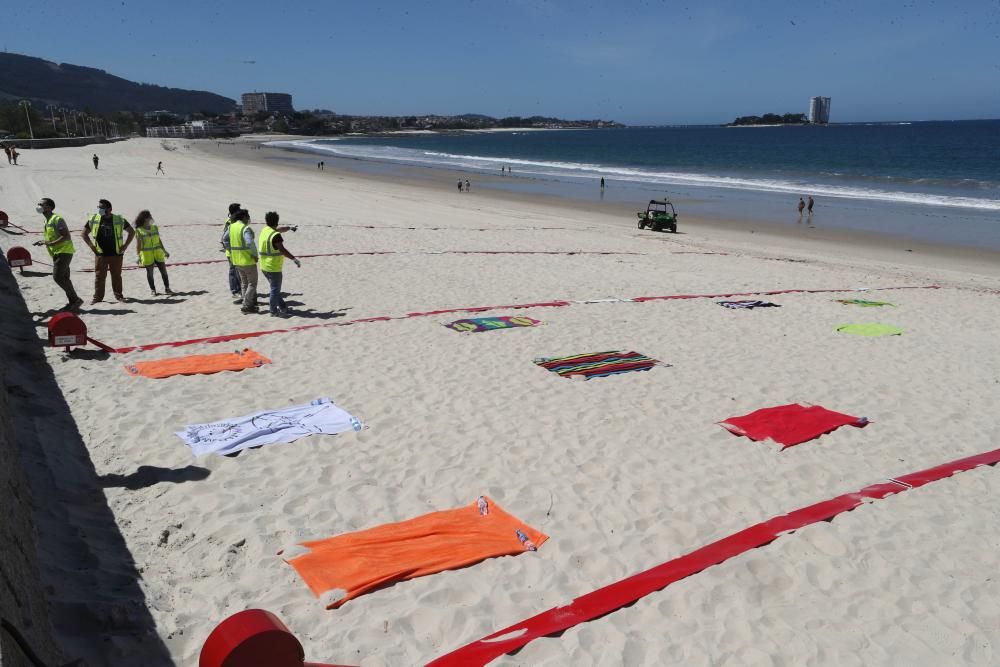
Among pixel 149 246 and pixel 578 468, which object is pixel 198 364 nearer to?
pixel 149 246

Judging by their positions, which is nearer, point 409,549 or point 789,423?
point 409,549

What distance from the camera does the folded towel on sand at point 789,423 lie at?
20.5ft

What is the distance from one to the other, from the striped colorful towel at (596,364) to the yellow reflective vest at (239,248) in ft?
14.1

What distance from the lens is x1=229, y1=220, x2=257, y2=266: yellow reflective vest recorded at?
9461 millimetres

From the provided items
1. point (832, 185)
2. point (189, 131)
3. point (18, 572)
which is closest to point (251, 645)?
point (18, 572)

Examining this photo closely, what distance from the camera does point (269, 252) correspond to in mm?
9359

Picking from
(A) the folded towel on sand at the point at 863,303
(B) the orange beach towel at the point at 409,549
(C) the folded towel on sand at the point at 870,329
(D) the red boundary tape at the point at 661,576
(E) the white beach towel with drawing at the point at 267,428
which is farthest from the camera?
(A) the folded towel on sand at the point at 863,303

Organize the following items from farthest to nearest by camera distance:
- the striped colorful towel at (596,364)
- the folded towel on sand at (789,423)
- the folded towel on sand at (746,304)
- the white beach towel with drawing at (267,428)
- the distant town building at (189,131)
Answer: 1. the distant town building at (189,131)
2. the folded towel on sand at (746,304)
3. the striped colorful towel at (596,364)
4. the folded towel on sand at (789,423)
5. the white beach towel with drawing at (267,428)

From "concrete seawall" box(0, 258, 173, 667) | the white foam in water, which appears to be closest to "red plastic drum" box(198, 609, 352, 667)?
"concrete seawall" box(0, 258, 173, 667)

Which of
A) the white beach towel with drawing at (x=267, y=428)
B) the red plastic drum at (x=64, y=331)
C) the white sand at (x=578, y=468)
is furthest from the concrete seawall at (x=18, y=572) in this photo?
the red plastic drum at (x=64, y=331)

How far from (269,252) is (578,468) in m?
5.71

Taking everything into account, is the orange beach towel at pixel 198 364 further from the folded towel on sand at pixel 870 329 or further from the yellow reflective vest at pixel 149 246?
the folded towel on sand at pixel 870 329

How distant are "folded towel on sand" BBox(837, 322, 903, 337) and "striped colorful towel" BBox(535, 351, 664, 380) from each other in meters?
3.66

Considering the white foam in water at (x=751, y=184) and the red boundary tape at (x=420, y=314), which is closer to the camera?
the red boundary tape at (x=420, y=314)
